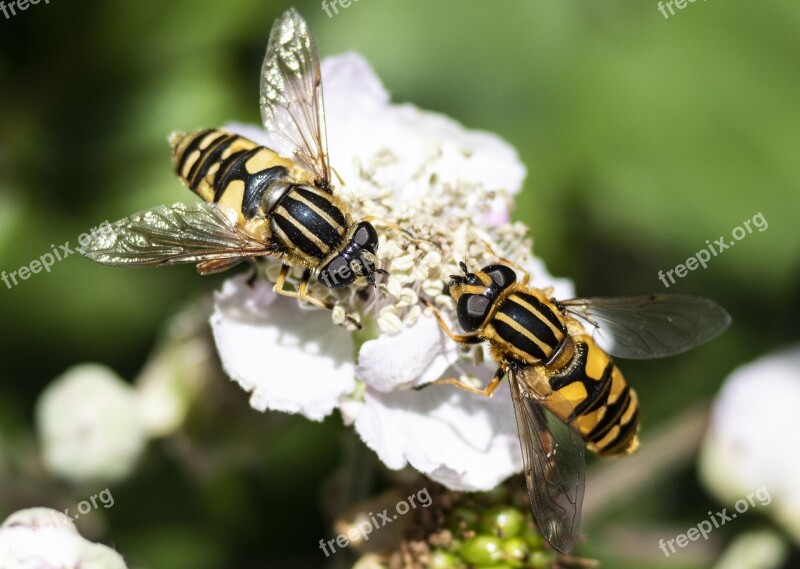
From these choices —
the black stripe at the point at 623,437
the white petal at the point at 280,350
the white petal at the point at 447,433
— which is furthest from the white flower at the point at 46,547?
the black stripe at the point at 623,437

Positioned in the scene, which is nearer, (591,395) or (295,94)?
(591,395)

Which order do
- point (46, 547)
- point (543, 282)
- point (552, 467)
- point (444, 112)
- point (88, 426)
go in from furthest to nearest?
point (444, 112)
point (88, 426)
point (543, 282)
point (552, 467)
point (46, 547)

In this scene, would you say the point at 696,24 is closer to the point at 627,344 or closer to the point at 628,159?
the point at 628,159

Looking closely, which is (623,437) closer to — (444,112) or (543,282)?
(543,282)

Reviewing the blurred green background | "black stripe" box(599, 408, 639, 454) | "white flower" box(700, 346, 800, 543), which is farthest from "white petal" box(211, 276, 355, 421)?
"white flower" box(700, 346, 800, 543)

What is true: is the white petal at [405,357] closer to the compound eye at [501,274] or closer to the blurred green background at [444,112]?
the compound eye at [501,274]

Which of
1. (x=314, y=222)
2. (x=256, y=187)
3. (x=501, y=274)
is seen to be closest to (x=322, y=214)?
(x=314, y=222)
